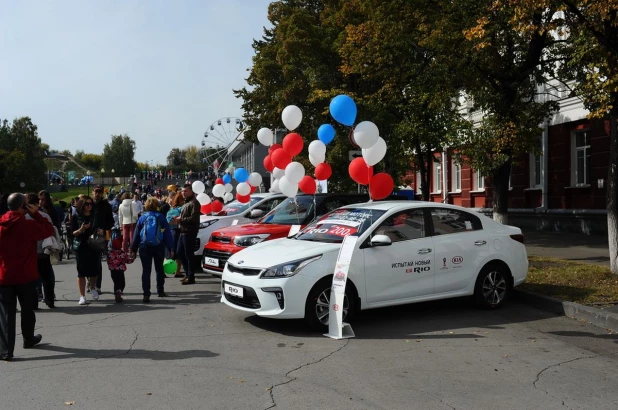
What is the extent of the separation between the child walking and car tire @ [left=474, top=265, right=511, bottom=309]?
5.68m

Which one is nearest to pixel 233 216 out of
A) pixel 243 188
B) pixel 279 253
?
pixel 243 188

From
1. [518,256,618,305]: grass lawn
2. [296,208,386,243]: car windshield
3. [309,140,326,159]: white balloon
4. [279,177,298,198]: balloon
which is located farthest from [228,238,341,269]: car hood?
[518,256,618,305]: grass lawn

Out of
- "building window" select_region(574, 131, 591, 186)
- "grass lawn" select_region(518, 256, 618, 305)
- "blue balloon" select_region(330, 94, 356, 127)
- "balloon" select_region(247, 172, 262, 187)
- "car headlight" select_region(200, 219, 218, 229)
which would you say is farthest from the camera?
"building window" select_region(574, 131, 591, 186)

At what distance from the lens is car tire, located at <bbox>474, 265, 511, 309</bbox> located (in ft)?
28.6

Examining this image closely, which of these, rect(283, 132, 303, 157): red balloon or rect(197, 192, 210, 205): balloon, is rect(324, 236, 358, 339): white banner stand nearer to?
rect(283, 132, 303, 157): red balloon

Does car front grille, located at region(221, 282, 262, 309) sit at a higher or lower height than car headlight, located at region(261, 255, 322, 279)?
lower

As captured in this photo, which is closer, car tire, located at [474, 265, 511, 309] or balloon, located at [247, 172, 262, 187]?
car tire, located at [474, 265, 511, 309]

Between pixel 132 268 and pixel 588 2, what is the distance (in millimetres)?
11925

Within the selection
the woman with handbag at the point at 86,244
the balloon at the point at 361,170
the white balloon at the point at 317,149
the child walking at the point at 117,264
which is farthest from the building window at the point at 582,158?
the woman with handbag at the point at 86,244

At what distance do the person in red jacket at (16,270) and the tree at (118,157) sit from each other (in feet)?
417

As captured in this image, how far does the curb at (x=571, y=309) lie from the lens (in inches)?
307

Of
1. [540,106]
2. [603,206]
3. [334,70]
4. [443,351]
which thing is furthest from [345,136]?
[443,351]

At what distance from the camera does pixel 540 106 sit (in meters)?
17.1

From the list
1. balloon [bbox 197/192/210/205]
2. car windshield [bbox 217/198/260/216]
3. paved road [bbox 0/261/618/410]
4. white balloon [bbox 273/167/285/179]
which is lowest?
paved road [bbox 0/261/618/410]
